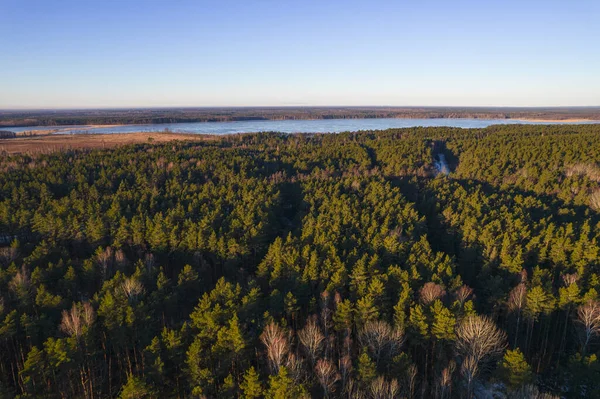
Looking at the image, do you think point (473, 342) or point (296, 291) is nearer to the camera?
point (473, 342)

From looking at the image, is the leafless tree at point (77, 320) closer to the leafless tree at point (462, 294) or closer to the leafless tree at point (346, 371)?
the leafless tree at point (346, 371)

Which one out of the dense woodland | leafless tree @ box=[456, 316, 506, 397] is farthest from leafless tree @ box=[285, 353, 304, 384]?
leafless tree @ box=[456, 316, 506, 397]

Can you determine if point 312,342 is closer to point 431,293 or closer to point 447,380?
point 447,380

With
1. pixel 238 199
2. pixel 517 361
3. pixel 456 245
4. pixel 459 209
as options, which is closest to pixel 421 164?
pixel 459 209

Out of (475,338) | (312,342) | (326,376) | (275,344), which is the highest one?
(275,344)

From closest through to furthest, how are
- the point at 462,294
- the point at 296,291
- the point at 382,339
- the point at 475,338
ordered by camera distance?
the point at 475,338
the point at 382,339
the point at 462,294
the point at 296,291

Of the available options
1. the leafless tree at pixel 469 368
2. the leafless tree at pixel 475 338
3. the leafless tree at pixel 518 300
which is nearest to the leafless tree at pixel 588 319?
the leafless tree at pixel 518 300

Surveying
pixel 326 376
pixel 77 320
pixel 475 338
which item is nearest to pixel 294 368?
pixel 326 376
